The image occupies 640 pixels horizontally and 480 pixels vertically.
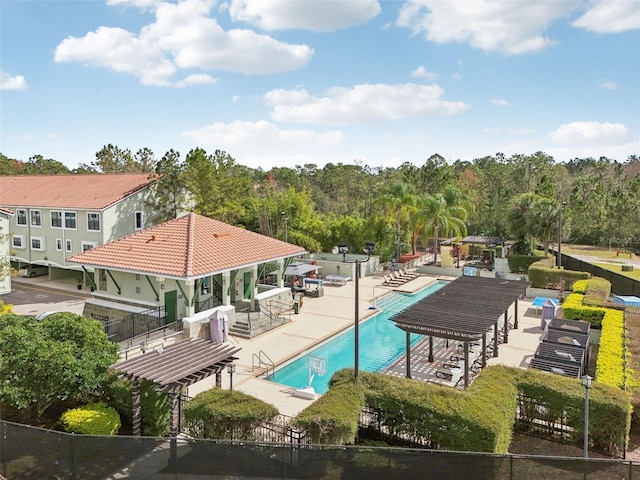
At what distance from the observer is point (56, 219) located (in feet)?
113

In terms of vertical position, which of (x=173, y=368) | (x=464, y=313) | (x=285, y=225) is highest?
(x=285, y=225)

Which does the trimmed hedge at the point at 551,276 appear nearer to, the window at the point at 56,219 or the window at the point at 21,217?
the window at the point at 56,219

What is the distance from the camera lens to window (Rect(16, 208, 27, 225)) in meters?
36.1

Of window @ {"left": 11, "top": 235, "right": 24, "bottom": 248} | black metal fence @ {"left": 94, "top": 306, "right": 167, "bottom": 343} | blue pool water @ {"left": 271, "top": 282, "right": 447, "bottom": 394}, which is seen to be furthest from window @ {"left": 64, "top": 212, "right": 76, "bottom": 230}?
blue pool water @ {"left": 271, "top": 282, "right": 447, "bottom": 394}

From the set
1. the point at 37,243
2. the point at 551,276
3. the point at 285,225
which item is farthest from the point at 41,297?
the point at 551,276

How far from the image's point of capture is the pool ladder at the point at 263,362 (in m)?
18.3

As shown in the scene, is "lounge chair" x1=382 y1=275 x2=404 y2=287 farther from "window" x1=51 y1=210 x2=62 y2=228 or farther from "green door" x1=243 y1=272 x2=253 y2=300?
"window" x1=51 y1=210 x2=62 y2=228

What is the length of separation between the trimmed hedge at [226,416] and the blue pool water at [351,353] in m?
6.46

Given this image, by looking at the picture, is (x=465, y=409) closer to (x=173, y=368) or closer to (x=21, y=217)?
(x=173, y=368)

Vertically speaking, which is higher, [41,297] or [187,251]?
[187,251]

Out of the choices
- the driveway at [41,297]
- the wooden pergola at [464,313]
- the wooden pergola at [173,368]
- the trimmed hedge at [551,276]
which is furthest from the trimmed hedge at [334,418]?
the trimmed hedge at [551,276]

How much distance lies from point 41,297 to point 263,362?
64.1 ft

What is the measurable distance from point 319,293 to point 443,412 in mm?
20592

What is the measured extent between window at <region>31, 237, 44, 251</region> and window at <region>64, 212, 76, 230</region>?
3.11 m
